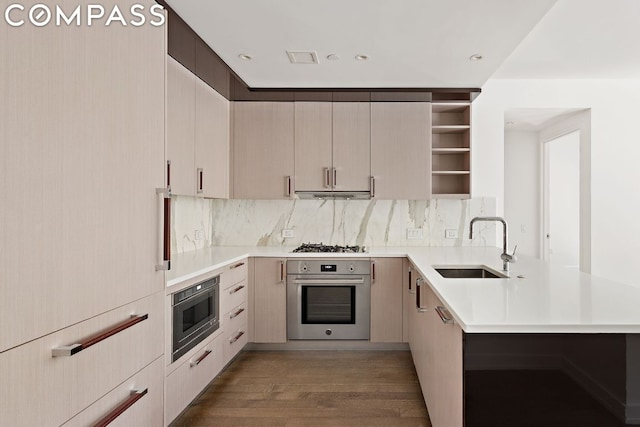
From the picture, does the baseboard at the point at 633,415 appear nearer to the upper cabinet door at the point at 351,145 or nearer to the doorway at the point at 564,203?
the upper cabinet door at the point at 351,145

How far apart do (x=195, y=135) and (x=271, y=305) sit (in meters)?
1.61

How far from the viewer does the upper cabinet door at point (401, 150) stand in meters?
3.63

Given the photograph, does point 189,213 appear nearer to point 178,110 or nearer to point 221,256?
point 221,256

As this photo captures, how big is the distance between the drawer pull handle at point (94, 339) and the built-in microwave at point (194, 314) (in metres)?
0.67

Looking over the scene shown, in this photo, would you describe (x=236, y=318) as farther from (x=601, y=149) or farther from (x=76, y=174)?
(x=601, y=149)

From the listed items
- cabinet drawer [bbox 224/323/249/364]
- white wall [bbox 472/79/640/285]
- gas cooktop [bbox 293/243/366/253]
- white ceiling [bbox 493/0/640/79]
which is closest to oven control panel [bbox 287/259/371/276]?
gas cooktop [bbox 293/243/366/253]

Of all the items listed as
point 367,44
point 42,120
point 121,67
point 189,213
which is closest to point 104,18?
point 121,67

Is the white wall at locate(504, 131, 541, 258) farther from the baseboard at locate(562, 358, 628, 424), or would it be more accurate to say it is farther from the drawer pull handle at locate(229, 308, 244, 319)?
the baseboard at locate(562, 358, 628, 424)

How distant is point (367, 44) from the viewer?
101 inches

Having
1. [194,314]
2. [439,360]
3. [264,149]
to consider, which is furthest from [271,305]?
[439,360]

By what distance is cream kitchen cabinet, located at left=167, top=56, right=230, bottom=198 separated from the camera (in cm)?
259

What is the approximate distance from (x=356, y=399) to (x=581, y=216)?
3278 millimetres

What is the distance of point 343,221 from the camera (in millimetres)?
3959

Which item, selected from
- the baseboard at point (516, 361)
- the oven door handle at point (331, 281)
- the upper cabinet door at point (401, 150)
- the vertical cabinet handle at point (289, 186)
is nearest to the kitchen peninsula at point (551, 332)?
the baseboard at point (516, 361)
